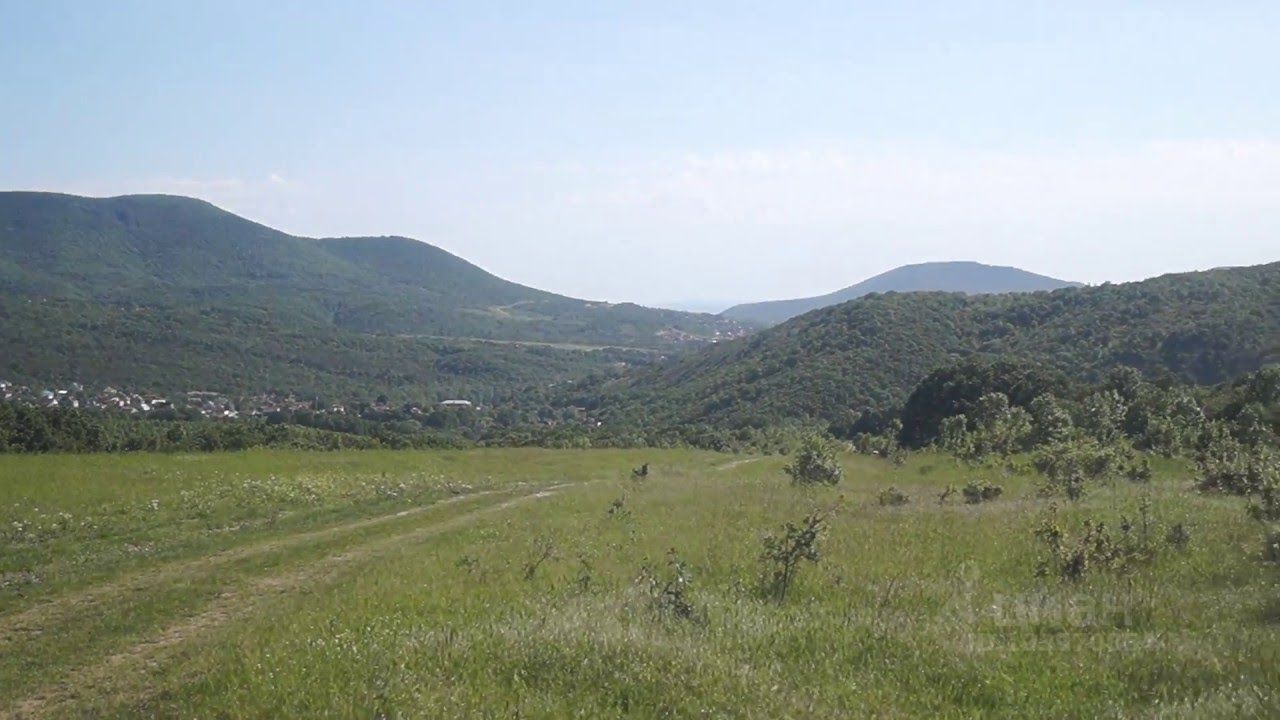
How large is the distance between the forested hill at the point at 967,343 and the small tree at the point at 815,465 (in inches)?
1628

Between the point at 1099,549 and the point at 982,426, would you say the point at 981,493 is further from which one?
the point at 982,426

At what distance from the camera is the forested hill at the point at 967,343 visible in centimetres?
6794

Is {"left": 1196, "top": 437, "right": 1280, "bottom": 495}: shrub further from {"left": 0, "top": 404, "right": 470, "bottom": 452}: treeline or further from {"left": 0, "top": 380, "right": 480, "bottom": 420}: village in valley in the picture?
{"left": 0, "top": 380, "right": 480, "bottom": 420}: village in valley

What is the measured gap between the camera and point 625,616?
855 cm

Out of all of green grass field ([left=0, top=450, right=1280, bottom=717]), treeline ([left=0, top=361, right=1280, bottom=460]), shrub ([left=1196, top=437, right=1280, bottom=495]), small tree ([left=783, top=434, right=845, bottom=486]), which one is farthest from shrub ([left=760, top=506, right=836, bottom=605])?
small tree ([left=783, top=434, right=845, bottom=486])

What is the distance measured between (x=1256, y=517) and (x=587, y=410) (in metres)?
122

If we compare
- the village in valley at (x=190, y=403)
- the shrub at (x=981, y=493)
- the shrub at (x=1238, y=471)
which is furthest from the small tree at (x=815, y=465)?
the village in valley at (x=190, y=403)

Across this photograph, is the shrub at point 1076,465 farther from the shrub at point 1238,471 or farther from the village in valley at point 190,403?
the village in valley at point 190,403

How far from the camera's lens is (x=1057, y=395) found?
54000mm

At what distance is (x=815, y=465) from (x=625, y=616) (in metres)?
23.9

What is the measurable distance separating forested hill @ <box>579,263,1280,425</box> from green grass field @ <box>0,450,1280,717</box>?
185 feet

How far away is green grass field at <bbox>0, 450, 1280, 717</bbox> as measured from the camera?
21.0ft

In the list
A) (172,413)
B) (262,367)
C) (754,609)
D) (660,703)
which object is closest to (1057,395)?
(754,609)

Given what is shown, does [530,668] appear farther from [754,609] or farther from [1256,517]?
[1256,517]
